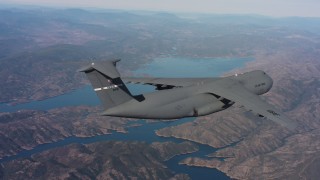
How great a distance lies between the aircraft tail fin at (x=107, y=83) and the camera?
3219cm

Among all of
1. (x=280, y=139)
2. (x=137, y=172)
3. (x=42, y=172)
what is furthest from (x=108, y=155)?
(x=280, y=139)

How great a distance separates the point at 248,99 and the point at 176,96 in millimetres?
8982

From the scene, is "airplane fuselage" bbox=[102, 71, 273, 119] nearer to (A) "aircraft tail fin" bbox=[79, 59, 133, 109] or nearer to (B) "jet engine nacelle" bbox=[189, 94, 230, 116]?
(B) "jet engine nacelle" bbox=[189, 94, 230, 116]

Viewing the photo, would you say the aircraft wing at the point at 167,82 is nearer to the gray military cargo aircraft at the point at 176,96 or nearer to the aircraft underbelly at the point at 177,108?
the gray military cargo aircraft at the point at 176,96

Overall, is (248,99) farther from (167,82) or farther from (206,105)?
(167,82)

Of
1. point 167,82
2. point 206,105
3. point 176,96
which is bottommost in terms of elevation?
point 206,105

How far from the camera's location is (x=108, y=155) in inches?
6299

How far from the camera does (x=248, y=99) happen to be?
36656mm

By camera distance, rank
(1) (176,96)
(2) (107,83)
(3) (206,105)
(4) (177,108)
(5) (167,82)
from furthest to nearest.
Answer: (5) (167,82), (3) (206,105), (1) (176,96), (4) (177,108), (2) (107,83)

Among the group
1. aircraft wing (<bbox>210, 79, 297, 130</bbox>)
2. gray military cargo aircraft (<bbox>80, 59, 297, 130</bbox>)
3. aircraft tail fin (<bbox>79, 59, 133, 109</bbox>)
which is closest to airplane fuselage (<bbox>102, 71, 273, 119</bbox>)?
gray military cargo aircraft (<bbox>80, 59, 297, 130</bbox>)

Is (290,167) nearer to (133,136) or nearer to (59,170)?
(133,136)

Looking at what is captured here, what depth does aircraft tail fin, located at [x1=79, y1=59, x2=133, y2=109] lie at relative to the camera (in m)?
32.2

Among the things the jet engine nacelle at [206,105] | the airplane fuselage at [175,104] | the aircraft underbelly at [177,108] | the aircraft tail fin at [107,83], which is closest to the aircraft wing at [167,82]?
the airplane fuselage at [175,104]

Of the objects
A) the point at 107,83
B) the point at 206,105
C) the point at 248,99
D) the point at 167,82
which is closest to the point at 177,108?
the point at 206,105
